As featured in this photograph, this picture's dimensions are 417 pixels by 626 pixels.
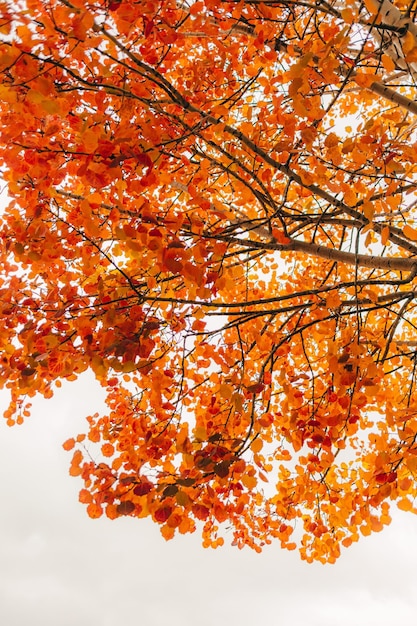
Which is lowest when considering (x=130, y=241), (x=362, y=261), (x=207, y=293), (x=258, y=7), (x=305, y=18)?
(x=207, y=293)

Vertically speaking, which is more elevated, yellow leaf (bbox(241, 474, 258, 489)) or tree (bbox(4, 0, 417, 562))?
tree (bbox(4, 0, 417, 562))

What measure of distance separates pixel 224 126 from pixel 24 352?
2.15 metres

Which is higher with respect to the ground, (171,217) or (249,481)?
(171,217)

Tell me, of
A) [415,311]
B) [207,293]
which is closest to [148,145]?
[207,293]

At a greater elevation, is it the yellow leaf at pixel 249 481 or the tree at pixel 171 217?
the tree at pixel 171 217

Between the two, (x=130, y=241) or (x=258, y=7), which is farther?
(x=258, y=7)

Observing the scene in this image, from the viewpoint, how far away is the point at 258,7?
331 cm

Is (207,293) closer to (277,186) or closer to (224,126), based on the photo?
(224,126)

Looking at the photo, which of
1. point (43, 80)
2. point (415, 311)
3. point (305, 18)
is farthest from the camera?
point (415, 311)

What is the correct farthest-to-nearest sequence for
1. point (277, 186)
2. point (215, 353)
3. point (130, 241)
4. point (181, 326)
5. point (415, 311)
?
point (415, 311), point (277, 186), point (215, 353), point (181, 326), point (130, 241)

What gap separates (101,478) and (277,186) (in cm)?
499

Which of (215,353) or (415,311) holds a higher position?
(415,311)

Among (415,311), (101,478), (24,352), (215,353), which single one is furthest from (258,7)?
(415,311)

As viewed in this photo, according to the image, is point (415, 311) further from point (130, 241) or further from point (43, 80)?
point (43, 80)
